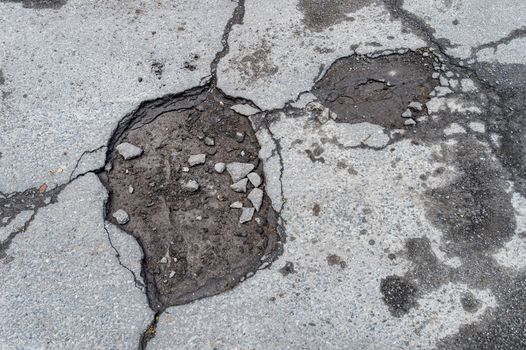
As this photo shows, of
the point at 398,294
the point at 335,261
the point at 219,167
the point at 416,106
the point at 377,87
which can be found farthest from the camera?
the point at 377,87

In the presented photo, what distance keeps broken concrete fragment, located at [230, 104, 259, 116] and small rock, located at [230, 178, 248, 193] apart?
0.57m

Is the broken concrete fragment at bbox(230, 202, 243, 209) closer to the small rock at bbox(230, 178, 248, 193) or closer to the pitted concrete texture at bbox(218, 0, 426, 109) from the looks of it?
the small rock at bbox(230, 178, 248, 193)

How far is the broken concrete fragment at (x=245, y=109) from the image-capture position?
3402 millimetres

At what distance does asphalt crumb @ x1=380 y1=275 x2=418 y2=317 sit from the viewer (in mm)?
2570

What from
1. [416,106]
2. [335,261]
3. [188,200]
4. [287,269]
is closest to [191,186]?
[188,200]

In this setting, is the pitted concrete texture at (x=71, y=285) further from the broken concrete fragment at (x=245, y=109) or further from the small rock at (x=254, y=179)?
the broken concrete fragment at (x=245, y=109)

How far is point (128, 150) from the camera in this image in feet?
10.6

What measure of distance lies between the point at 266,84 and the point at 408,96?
1.02m

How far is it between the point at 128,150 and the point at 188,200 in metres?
0.57

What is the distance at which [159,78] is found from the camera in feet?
12.0

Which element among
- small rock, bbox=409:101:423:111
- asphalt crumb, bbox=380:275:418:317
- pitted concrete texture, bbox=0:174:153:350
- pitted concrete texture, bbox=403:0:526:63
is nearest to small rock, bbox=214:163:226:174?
pitted concrete texture, bbox=0:174:153:350

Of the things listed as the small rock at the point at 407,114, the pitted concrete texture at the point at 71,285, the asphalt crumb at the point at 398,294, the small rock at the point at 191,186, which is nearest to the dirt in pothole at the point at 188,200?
the small rock at the point at 191,186

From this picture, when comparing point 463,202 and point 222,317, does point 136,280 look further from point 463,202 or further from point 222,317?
point 463,202

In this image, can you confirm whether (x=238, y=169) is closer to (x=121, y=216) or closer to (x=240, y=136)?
(x=240, y=136)
